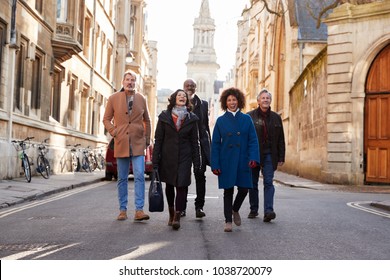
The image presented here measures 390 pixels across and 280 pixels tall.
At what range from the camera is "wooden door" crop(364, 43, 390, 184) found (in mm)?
16391

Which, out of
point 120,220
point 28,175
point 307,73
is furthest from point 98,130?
point 120,220

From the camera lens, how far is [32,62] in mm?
18484

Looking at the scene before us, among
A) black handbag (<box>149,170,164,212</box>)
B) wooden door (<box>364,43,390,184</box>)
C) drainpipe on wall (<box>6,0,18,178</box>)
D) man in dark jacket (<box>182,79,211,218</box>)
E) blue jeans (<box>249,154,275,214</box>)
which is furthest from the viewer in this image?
wooden door (<box>364,43,390,184</box>)

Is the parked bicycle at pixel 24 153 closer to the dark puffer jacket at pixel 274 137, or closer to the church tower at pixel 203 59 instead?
the dark puffer jacket at pixel 274 137

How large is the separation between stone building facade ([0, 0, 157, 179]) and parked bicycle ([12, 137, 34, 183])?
0.21m

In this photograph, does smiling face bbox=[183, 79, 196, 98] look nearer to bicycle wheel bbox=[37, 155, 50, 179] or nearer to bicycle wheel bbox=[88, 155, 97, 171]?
bicycle wheel bbox=[37, 155, 50, 179]

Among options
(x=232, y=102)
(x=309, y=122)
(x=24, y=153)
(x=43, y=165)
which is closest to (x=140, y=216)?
(x=232, y=102)

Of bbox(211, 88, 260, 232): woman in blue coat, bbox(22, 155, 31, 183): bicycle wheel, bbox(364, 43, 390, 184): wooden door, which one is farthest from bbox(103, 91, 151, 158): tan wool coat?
bbox(364, 43, 390, 184): wooden door

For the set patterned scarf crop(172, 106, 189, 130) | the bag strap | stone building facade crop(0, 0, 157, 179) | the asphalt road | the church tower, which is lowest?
the asphalt road

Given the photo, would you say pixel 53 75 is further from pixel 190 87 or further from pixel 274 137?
pixel 274 137

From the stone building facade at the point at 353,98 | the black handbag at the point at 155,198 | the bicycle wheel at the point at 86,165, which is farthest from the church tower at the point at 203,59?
the black handbag at the point at 155,198

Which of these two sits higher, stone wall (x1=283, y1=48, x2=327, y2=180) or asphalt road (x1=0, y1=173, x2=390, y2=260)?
stone wall (x1=283, y1=48, x2=327, y2=180)

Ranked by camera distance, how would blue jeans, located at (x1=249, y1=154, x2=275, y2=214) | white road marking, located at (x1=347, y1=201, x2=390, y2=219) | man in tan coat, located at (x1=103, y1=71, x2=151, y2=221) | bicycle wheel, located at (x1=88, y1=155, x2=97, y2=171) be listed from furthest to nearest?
bicycle wheel, located at (x1=88, y1=155, x2=97, y2=171) < white road marking, located at (x1=347, y1=201, x2=390, y2=219) < blue jeans, located at (x1=249, y1=154, x2=275, y2=214) < man in tan coat, located at (x1=103, y1=71, x2=151, y2=221)

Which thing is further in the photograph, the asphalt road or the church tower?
the church tower
